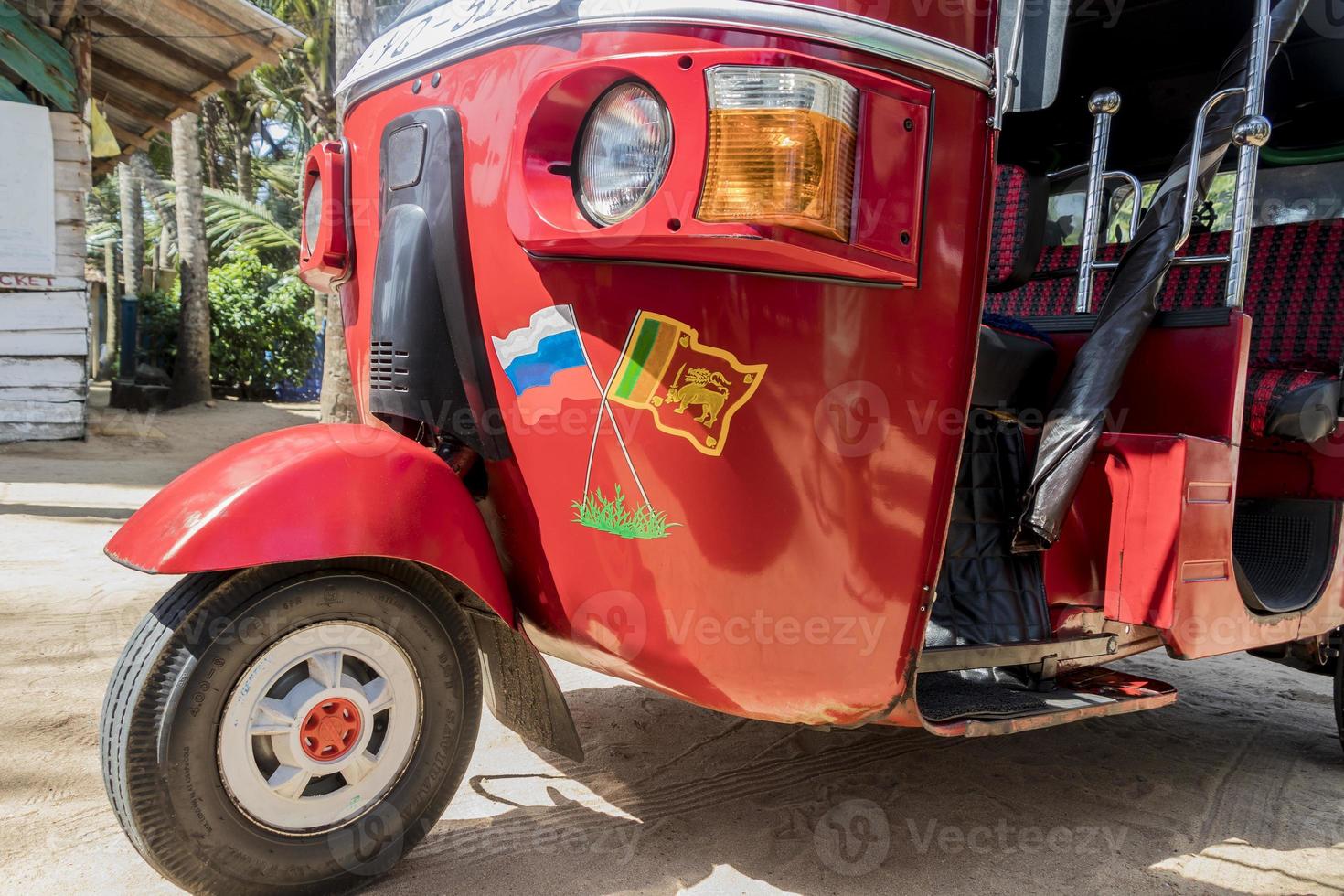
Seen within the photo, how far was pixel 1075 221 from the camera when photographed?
14.0 ft

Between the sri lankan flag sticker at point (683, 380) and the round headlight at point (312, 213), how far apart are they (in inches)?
39.0

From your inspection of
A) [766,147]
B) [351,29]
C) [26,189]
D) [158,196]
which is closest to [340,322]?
[351,29]

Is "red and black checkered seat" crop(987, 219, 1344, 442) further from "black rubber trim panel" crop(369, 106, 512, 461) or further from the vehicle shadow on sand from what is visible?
"black rubber trim panel" crop(369, 106, 512, 461)

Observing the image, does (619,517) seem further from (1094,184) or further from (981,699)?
(1094,184)

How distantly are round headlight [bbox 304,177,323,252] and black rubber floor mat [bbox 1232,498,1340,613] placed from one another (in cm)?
271

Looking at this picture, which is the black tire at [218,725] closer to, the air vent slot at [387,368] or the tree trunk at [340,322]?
the air vent slot at [387,368]

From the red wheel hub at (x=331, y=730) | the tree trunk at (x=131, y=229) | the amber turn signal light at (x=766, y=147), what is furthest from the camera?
the tree trunk at (x=131, y=229)

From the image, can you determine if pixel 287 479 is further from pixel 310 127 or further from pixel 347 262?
pixel 310 127

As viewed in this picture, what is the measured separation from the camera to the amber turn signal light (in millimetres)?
1630

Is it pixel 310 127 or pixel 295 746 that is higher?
pixel 310 127

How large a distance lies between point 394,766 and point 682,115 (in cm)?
136

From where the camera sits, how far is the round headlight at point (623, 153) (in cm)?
171

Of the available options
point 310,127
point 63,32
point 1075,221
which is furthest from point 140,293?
point 1075,221

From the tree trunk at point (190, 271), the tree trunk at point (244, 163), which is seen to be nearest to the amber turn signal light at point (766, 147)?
the tree trunk at point (190, 271)
